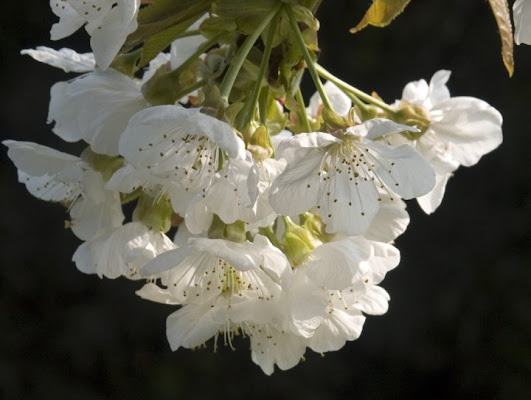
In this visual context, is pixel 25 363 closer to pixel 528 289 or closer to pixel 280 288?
pixel 528 289

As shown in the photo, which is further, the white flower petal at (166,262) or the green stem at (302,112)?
the green stem at (302,112)

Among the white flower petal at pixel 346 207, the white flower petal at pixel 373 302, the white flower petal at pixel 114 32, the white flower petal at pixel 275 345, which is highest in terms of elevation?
the white flower petal at pixel 114 32

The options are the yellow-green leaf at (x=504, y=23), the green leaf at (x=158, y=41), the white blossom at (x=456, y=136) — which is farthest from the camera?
the white blossom at (x=456, y=136)

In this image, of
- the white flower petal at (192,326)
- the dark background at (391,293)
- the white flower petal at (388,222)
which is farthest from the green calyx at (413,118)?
the dark background at (391,293)

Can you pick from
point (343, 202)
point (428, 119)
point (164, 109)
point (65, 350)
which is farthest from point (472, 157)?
point (65, 350)

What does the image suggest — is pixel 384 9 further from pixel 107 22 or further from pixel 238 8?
pixel 107 22

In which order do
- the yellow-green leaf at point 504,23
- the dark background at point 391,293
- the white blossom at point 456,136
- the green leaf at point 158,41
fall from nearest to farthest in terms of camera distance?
the yellow-green leaf at point 504,23, the green leaf at point 158,41, the white blossom at point 456,136, the dark background at point 391,293

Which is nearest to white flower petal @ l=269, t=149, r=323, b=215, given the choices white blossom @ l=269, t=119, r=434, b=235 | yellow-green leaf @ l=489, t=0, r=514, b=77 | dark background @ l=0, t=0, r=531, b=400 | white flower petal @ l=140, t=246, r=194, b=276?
white blossom @ l=269, t=119, r=434, b=235

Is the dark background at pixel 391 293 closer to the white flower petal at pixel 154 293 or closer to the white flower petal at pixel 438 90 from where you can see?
the white flower petal at pixel 438 90

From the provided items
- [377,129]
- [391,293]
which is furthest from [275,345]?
[391,293]
